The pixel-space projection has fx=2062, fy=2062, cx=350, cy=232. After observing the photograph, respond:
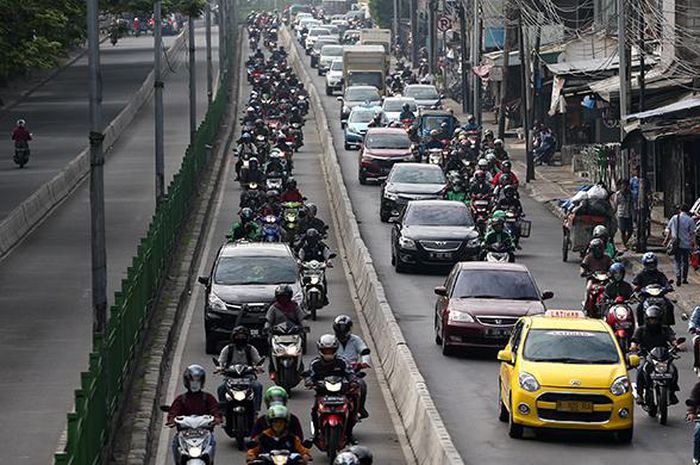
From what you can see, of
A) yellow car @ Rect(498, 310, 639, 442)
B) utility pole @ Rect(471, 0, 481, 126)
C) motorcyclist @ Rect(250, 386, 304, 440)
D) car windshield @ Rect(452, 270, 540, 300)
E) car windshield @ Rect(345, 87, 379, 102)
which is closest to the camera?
motorcyclist @ Rect(250, 386, 304, 440)

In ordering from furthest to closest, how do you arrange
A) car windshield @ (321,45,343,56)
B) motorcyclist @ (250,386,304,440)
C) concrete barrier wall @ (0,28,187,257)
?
car windshield @ (321,45,343,56)
concrete barrier wall @ (0,28,187,257)
motorcyclist @ (250,386,304,440)

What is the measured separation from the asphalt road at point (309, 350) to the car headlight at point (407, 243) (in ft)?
4.40

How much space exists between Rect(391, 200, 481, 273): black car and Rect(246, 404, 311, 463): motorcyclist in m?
21.2

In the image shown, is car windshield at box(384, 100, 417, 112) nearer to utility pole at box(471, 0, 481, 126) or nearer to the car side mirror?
utility pole at box(471, 0, 481, 126)

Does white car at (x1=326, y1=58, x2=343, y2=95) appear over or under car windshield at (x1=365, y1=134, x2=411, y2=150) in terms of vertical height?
under

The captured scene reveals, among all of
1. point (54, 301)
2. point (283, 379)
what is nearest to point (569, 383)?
point (283, 379)

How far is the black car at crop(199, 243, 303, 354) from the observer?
30.4 m

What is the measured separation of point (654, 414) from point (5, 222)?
943 inches

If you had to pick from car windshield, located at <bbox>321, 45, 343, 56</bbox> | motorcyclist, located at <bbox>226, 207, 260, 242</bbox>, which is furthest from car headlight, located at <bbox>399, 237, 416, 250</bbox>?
car windshield, located at <bbox>321, 45, 343, 56</bbox>

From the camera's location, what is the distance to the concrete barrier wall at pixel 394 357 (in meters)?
21.5

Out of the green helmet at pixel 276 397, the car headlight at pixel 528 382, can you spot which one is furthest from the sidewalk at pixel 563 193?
the green helmet at pixel 276 397

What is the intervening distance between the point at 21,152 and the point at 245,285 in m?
34.3

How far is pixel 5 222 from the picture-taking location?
46031mm

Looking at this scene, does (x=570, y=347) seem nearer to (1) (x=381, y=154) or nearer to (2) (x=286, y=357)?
(2) (x=286, y=357)
